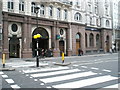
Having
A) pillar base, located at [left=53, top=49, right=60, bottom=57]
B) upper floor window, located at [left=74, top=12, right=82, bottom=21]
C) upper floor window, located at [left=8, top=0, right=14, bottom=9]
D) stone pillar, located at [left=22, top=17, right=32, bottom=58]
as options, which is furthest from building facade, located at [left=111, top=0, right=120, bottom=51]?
upper floor window, located at [left=8, top=0, right=14, bottom=9]

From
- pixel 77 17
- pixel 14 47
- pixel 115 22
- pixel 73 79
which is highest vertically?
pixel 115 22

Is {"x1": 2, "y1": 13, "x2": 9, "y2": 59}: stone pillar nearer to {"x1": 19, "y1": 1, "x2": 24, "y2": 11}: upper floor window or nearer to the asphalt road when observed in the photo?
{"x1": 19, "y1": 1, "x2": 24, "y2": 11}: upper floor window

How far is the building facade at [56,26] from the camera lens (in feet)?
74.0

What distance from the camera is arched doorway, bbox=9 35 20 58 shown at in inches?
898

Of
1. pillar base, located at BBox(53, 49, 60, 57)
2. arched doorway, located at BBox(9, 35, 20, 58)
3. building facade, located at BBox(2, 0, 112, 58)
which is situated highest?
building facade, located at BBox(2, 0, 112, 58)

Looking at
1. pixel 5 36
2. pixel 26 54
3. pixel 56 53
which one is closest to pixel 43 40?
pixel 56 53

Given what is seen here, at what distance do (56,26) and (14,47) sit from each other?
7847 millimetres

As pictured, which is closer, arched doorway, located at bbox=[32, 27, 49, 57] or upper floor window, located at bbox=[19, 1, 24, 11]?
upper floor window, located at bbox=[19, 1, 24, 11]

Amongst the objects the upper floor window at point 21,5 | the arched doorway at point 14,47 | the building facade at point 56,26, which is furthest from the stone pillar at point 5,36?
the upper floor window at point 21,5

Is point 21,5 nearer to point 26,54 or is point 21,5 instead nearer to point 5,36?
point 5,36

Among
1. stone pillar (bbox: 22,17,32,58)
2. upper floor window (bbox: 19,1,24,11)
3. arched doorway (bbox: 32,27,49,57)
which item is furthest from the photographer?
arched doorway (bbox: 32,27,49,57)

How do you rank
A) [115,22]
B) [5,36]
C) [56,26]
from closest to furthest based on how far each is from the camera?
1. [5,36]
2. [56,26]
3. [115,22]

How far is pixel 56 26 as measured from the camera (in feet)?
87.2

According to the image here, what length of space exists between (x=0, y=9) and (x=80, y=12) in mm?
16161
